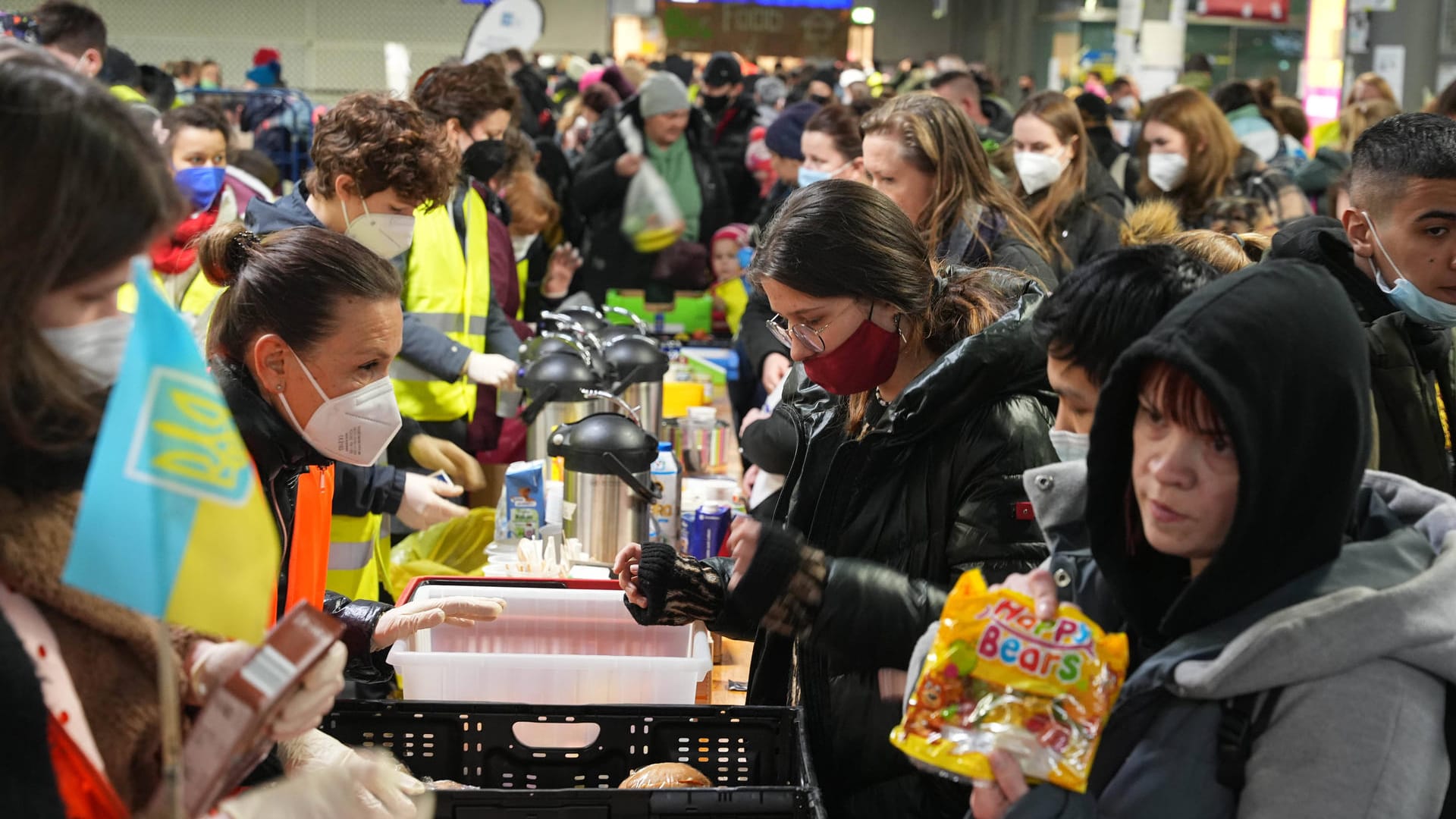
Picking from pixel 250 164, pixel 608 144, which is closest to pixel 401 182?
pixel 250 164

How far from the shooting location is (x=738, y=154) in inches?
360

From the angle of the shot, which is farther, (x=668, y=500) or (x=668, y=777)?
(x=668, y=500)

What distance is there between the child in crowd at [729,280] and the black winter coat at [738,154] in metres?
1.78

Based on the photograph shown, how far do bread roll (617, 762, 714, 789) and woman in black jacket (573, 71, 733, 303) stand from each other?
5.82m

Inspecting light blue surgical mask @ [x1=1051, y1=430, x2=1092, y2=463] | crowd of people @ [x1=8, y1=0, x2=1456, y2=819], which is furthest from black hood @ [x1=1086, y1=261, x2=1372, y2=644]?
light blue surgical mask @ [x1=1051, y1=430, x2=1092, y2=463]

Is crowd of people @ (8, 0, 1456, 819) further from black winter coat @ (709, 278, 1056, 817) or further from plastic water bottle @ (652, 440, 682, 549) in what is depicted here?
plastic water bottle @ (652, 440, 682, 549)

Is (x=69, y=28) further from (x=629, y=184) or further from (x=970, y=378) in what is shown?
(x=970, y=378)

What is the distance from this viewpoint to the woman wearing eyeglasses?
197 centimetres

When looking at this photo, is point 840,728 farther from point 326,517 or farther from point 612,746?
point 326,517

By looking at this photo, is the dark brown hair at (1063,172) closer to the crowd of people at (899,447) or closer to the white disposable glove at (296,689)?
the crowd of people at (899,447)

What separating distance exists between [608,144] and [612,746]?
6059 mm

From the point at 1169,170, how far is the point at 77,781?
548cm

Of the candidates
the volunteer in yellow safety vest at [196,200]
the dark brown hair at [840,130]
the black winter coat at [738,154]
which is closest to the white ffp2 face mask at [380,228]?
the volunteer in yellow safety vest at [196,200]

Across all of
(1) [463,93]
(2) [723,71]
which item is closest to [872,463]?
(1) [463,93]
